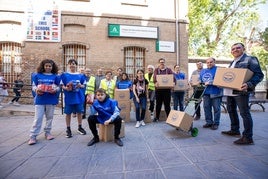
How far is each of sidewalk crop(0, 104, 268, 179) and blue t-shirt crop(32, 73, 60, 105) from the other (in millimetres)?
918

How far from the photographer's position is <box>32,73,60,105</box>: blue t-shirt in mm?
4350

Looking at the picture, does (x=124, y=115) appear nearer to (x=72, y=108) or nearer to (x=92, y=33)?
(x=72, y=108)

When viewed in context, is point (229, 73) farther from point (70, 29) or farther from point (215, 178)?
point (70, 29)

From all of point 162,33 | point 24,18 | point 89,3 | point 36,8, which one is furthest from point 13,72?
point 162,33

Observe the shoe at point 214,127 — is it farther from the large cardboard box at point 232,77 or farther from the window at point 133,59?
the window at point 133,59

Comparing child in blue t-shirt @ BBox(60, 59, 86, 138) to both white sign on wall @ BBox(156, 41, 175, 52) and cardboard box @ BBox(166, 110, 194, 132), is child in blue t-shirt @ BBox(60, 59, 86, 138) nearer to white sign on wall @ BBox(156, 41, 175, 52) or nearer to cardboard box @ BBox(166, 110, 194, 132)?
cardboard box @ BBox(166, 110, 194, 132)

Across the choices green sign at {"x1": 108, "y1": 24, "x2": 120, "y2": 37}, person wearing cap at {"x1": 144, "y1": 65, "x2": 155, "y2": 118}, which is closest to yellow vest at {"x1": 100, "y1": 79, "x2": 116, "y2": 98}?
person wearing cap at {"x1": 144, "y1": 65, "x2": 155, "y2": 118}

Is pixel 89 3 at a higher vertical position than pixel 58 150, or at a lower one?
higher

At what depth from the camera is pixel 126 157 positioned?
345 cm

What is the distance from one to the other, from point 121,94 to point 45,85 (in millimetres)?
2450

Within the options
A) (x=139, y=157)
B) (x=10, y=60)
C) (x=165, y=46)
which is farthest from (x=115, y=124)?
(x=10, y=60)

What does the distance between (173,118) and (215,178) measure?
2.24m

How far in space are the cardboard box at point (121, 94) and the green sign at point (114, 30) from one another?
20.9 ft

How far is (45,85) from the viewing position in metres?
4.32
